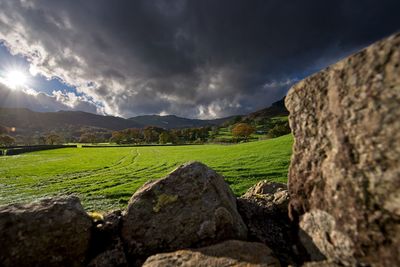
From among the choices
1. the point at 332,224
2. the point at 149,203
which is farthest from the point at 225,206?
the point at 332,224

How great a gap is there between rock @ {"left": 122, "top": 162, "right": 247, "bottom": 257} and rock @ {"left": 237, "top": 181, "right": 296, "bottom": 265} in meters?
0.50

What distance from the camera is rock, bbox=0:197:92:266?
4094 mm

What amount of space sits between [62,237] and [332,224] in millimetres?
5407

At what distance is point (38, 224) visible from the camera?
4324 mm

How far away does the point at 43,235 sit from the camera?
430 centimetres

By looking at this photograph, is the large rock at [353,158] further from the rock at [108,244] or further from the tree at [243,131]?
the tree at [243,131]

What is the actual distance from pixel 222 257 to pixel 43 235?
149 inches

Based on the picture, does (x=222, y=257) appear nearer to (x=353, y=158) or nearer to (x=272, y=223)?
(x=272, y=223)

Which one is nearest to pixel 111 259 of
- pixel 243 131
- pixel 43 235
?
pixel 43 235

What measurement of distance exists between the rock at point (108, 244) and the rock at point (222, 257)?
3.18 ft

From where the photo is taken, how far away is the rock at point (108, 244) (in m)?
4.49

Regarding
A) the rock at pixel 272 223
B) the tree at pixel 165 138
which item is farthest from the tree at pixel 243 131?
the rock at pixel 272 223

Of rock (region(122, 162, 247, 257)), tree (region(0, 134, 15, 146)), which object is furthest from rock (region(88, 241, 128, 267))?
tree (region(0, 134, 15, 146))

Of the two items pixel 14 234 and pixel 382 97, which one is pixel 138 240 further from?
pixel 382 97
